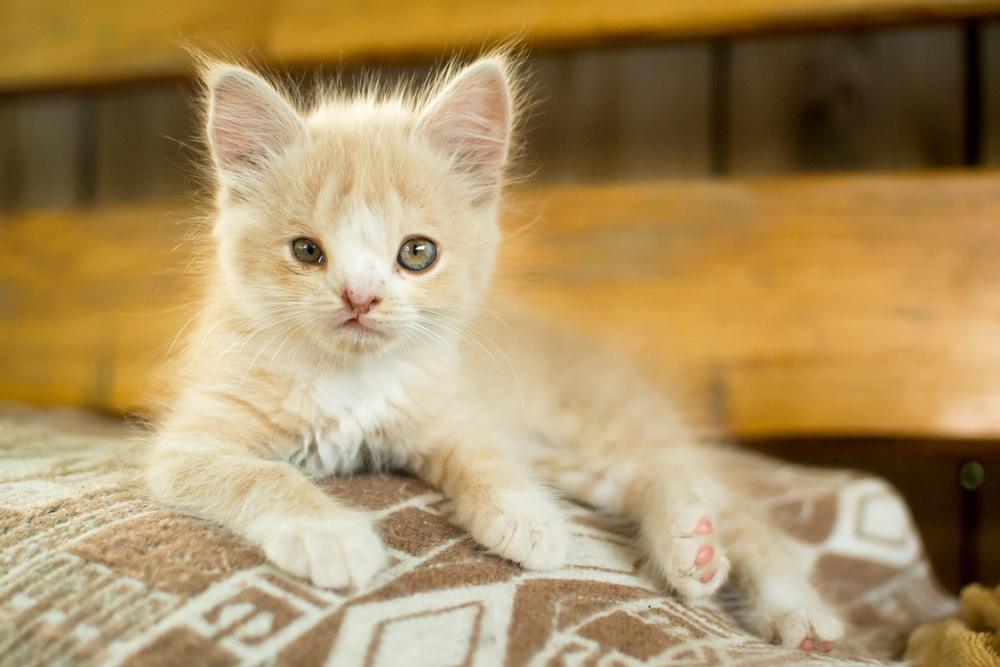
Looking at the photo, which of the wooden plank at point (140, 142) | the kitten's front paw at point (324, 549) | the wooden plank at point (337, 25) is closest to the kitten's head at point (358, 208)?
the kitten's front paw at point (324, 549)

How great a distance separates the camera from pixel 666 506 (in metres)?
1.23

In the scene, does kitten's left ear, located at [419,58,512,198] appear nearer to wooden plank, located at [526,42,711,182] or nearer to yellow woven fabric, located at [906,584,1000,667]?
wooden plank, located at [526,42,711,182]

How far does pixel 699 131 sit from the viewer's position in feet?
6.89

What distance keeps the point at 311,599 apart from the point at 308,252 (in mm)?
534

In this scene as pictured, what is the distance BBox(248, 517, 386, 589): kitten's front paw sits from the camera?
0.90 m

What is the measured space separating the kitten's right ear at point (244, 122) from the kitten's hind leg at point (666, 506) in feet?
2.53

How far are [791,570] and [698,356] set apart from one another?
0.77m

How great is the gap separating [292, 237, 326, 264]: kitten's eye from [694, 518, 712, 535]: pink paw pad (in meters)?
0.69

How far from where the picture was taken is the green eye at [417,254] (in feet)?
3.97

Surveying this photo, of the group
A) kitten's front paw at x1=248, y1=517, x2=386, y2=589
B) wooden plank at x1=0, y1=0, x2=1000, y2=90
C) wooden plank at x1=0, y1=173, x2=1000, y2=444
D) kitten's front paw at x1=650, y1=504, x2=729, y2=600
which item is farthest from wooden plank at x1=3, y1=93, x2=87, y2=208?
kitten's front paw at x1=650, y1=504, x2=729, y2=600

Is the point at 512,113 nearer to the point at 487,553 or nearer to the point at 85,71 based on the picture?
the point at 487,553

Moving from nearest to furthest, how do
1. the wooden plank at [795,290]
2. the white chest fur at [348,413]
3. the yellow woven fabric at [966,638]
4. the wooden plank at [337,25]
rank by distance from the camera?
the yellow woven fabric at [966,638] → the white chest fur at [348,413] → the wooden plank at [337,25] → the wooden plank at [795,290]

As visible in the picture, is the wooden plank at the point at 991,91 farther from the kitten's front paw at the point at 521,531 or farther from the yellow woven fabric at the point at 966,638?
the kitten's front paw at the point at 521,531

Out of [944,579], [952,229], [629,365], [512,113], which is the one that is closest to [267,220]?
[512,113]
